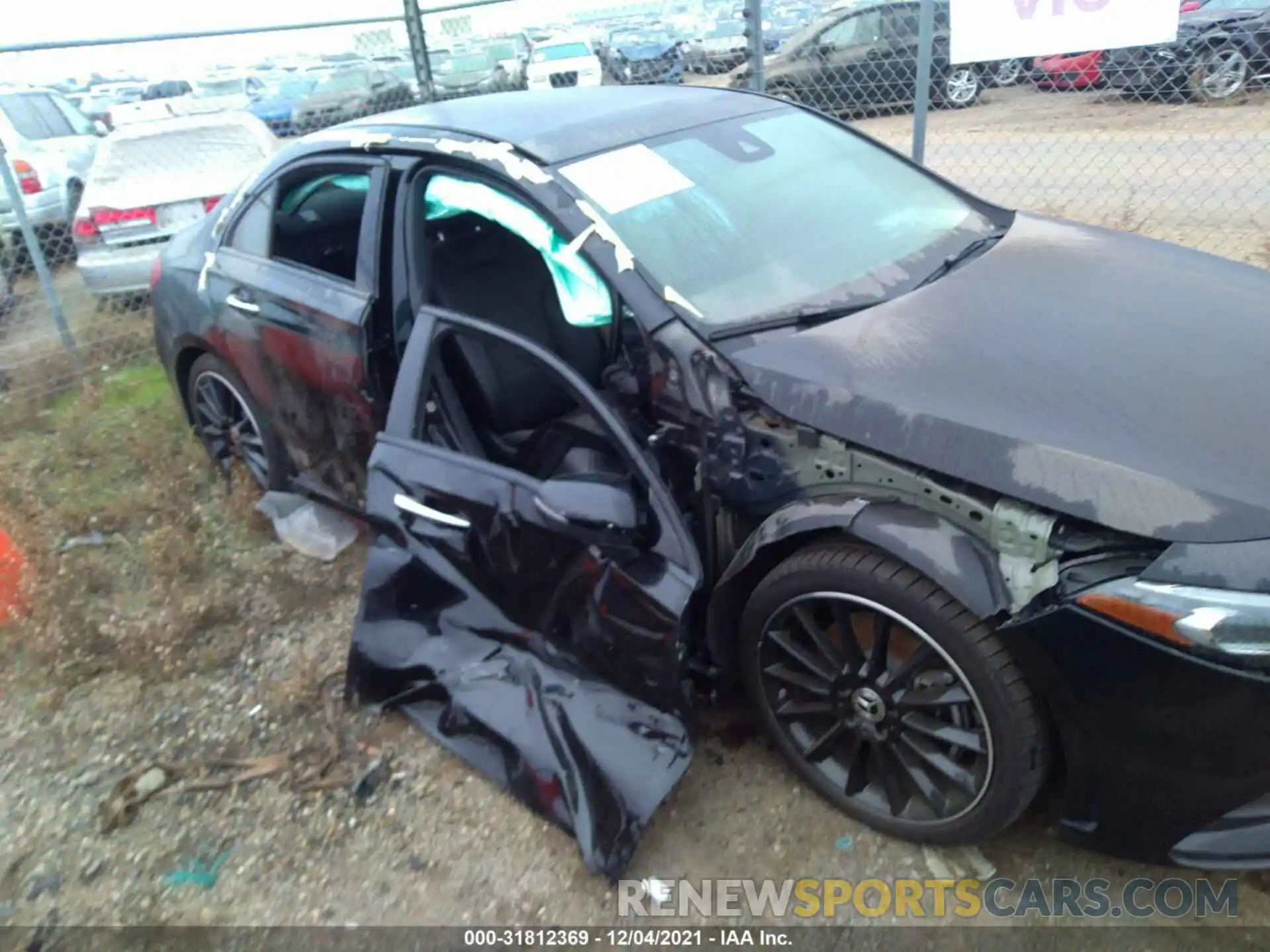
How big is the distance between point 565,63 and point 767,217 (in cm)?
1636

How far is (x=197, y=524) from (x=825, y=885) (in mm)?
3142

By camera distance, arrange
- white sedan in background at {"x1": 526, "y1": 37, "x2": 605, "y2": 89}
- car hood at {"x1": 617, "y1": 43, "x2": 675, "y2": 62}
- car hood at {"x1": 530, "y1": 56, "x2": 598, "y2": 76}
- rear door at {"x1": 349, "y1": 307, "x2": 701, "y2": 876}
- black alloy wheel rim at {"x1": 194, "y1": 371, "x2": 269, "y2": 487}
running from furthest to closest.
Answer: car hood at {"x1": 530, "y1": 56, "x2": 598, "y2": 76}
white sedan in background at {"x1": 526, "y1": 37, "x2": 605, "y2": 89}
car hood at {"x1": 617, "y1": 43, "x2": 675, "y2": 62}
black alloy wheel rim at {"x1": 194, "y1": 371, "x2": 269, "y2": 487}
rear door at {"x1": 349, "y1": 307, "x2": 701, "y2": 876}

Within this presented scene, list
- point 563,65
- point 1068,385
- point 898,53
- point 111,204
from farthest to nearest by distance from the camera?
point 563,65 → point 898,53 → point 111,204 → point 1068,385

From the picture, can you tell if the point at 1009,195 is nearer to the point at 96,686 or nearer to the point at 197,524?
the point at 197,524

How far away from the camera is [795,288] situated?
2.56m

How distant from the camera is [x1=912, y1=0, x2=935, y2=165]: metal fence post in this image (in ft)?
15.6

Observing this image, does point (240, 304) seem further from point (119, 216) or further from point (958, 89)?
point (958, 89)

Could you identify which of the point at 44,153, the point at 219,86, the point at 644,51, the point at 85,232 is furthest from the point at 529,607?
the point at 219,86

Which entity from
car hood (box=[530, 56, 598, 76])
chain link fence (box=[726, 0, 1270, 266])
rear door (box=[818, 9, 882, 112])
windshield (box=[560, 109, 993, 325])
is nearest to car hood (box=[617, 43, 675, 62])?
car hood (box=[530, 56, 598, 76])

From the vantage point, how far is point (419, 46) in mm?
7406

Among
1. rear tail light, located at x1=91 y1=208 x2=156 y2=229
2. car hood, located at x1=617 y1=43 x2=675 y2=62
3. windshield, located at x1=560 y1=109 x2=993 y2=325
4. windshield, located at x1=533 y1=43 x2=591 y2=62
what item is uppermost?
windshield, located at x1=560 y1=109 x2=993 y2=325

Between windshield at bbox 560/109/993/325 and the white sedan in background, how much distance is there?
43.1ft

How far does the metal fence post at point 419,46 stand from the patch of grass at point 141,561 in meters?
3.60

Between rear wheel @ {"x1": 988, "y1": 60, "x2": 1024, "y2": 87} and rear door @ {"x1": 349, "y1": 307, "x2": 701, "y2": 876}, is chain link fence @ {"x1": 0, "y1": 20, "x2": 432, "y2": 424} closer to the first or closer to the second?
rear door @ {"x1": 349, "y1": 307, "x2": 701, "y2": 876}
